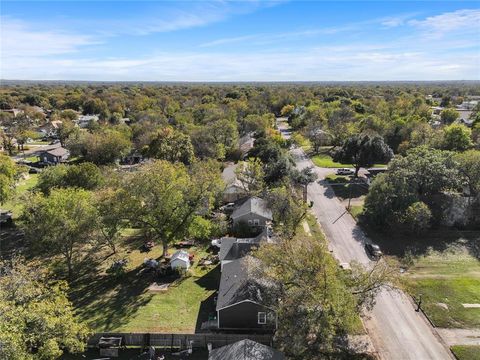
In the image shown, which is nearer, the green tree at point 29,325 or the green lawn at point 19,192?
the green tree at point 29,325

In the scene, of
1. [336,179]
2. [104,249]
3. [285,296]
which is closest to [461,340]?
[285,296]

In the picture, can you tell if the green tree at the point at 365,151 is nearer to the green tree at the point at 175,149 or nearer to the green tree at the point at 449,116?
the green tree at the point at 175,149

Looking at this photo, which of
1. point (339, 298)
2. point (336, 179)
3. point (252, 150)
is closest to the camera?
point (339, 298)

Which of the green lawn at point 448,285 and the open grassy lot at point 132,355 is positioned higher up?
the green lawn at point 448,285

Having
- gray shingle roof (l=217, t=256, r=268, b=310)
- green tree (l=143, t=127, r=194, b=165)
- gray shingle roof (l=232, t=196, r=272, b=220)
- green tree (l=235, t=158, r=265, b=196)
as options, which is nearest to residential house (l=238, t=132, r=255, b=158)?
green tree (l=143, t=127, r=194, b=165)

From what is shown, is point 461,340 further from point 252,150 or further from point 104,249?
point 252,150

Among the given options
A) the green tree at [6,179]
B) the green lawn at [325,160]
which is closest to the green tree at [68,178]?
the green tree at [6,179]

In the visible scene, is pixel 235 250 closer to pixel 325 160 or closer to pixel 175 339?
pixel 175 339
